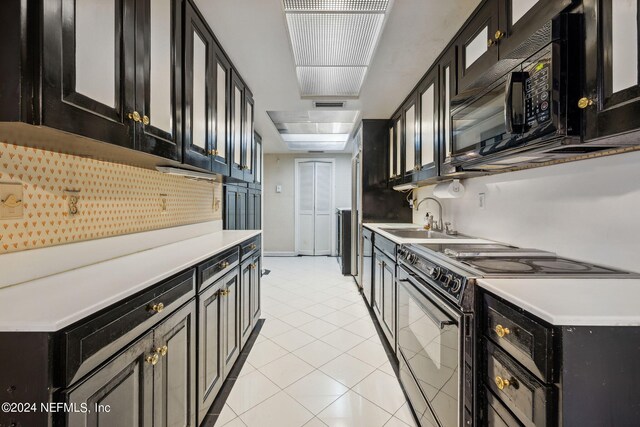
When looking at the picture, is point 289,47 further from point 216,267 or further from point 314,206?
point 314,206

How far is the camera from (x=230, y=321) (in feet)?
6.14

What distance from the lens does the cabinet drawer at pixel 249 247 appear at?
7.04ft

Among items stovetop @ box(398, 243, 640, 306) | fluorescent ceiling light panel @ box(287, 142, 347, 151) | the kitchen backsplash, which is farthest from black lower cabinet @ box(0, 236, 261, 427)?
fluorescent ceiling light panel @ box(287, 142, 347, 151)

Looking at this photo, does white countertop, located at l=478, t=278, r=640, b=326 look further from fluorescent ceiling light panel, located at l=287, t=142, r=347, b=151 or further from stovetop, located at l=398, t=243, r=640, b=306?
fluorescent ceiling light panel, located at l=287, t=142, r=347, b=151

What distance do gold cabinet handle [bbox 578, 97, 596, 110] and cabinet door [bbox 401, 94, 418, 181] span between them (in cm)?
169

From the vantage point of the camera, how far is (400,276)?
1.95m

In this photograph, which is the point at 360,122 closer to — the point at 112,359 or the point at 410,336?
the point at 410,336

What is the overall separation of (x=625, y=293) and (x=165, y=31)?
2.08m

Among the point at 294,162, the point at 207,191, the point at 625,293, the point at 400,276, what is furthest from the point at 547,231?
the point at 294,162

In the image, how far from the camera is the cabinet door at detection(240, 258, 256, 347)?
2.12 meters

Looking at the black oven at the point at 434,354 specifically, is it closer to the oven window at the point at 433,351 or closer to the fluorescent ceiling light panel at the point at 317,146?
the oven window at the point at 433,351

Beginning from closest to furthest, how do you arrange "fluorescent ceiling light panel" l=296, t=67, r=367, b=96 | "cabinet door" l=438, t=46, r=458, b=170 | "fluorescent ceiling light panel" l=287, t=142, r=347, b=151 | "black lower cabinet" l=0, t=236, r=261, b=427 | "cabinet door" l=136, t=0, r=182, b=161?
"black lower cabinet" l=0, t=236, r=261, b=427, "cabinet door" l=136, t=0, r=182, b=161, "cabinet door" l=438, t=46, r=458, b=170, "fluorescent ceiling light panel" l=296, t=67, r=367, b=96, "fluorescent ceiling light panel" l=287, t=142, r=347, b=151

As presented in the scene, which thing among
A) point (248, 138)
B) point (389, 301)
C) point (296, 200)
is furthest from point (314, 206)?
point (389, 301)

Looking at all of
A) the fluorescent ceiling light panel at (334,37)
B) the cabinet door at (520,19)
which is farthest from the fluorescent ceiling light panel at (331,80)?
the cabinet door at (520,19)
